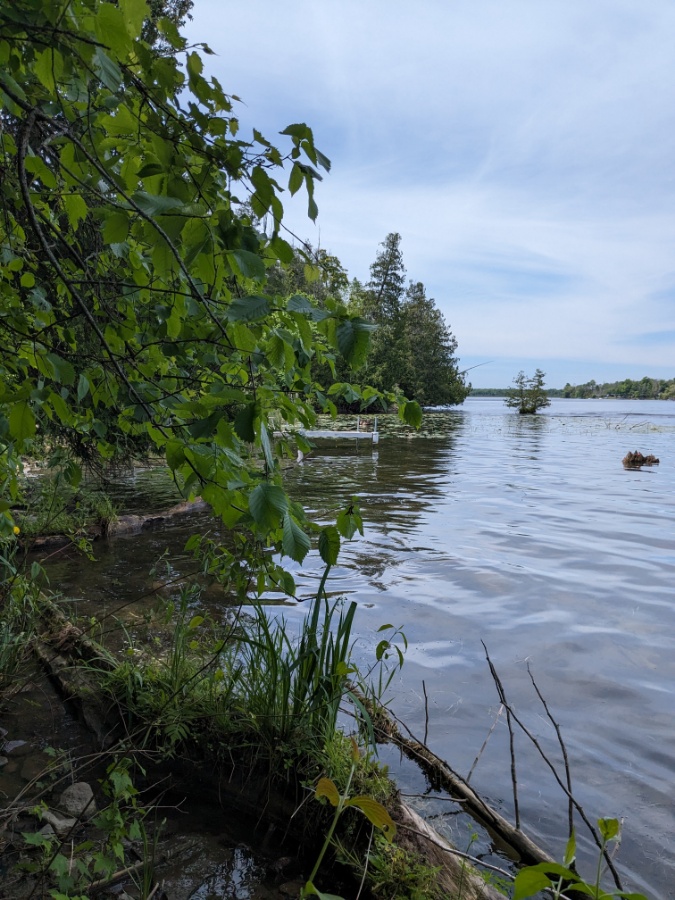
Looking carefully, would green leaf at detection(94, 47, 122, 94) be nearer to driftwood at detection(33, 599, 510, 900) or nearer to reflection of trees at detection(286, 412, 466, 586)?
driftwood at detection(33, 599, 510, 900)

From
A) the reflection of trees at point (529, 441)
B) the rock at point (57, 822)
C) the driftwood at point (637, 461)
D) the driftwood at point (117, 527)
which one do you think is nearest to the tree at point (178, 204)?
the rock at point (57, 822)

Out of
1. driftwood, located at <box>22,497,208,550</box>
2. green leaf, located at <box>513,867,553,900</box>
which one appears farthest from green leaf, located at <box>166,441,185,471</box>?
driftwood, located at <box>22,497,208,550</box>

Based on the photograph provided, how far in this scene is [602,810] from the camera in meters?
3.08

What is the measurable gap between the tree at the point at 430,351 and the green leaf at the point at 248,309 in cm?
4829

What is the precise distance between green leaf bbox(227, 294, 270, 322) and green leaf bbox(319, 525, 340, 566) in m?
0.79

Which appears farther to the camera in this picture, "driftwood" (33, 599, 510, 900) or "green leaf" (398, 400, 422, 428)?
"driftwood" (33, 599, 510, 900)

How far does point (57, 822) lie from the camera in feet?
7.29

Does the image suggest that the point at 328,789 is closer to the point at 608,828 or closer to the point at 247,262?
the point at 608,828

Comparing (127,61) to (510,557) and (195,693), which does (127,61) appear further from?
(510,557)

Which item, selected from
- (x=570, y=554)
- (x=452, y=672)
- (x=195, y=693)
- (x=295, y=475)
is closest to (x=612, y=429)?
(x=295, y=475)

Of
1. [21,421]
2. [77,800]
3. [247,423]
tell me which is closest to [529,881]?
[247,423]

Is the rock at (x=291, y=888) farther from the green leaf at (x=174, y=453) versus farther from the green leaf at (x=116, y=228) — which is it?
the green leaf at (x=116, y=228)

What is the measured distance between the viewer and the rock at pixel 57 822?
218cm

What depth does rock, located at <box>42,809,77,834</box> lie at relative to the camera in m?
2.18
